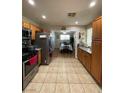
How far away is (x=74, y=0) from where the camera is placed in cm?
384

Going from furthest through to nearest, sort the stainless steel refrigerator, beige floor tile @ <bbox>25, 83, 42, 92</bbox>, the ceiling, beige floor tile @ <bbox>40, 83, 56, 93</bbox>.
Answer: the stainless steel refrigerator < the ceiling < beige floor tile @ <bbox>25, 83, 42, 92</bbox> < beige floor tile @ <bbox>40, 83, 56, 93</bbox>

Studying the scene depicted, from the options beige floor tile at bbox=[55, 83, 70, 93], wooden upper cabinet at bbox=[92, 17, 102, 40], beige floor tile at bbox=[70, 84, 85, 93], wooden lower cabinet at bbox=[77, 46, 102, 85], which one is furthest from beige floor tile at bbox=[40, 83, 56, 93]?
wooden upper cabinet at bbox=[92, 17, 102, 40]

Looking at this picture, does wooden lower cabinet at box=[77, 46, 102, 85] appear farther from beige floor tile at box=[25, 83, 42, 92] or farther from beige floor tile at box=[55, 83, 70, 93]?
beige floor tile at box=[25, 83, 42, 92]

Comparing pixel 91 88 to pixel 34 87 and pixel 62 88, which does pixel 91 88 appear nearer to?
pixel 62 88

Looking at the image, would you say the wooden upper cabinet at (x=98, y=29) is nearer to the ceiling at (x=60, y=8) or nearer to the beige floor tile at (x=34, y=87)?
the ceiling at (x=60, y=8)

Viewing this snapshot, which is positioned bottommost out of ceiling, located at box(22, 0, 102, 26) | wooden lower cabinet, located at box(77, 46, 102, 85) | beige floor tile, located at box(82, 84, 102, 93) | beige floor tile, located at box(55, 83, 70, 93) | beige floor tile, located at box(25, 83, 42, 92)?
beige floor tile, located at box(82, 84, 102, 93)

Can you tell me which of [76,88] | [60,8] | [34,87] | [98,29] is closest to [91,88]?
[76,88]
